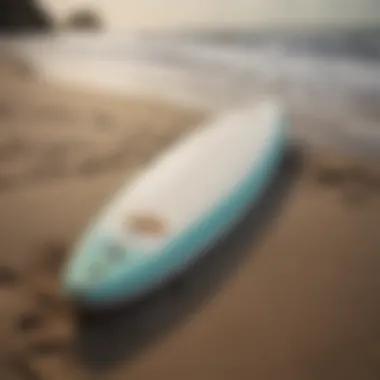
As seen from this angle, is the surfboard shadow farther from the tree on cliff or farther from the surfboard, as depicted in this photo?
the tree on cliff

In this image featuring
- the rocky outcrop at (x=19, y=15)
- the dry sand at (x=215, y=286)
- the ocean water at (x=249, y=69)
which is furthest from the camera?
the rocky outcrop at (x=19, y=15)

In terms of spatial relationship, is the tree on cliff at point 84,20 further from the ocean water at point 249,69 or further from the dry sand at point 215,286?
the dry sand at point 215,286

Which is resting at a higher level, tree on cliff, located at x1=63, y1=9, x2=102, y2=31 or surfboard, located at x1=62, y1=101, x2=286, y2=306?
tree on cliff, located at x1=63, y1=9, x2=102, y2=31

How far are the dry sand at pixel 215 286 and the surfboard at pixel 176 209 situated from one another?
10 mm

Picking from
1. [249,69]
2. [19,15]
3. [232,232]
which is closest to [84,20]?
[19,15]

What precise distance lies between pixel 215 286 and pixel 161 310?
0.03 meters

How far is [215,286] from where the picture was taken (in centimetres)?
29

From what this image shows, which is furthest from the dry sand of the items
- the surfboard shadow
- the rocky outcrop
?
the rocky outcrop

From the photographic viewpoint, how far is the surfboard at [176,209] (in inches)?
10.4

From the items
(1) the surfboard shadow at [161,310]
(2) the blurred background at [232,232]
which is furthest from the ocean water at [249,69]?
(1) the surfboard shadow at [161,310]

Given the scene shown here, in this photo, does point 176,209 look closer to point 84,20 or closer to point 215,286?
point 215,286

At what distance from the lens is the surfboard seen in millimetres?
263

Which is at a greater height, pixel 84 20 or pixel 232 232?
pixel 84 20

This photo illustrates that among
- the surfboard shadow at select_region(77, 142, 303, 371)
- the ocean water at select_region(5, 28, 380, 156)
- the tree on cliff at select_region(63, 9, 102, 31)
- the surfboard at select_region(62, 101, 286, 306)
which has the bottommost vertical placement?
the surfboard shadow at select_region(77, 142, 303, 371)
